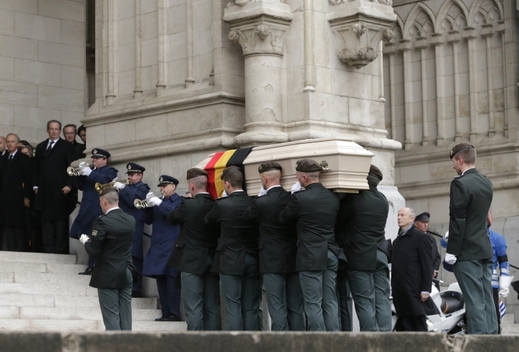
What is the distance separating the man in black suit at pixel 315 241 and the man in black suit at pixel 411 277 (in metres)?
1.28

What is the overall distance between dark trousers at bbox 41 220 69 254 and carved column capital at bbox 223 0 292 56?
3.20 meters

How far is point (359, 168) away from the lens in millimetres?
12133

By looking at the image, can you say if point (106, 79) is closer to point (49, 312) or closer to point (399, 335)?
point (49, 312)

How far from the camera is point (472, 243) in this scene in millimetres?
11102

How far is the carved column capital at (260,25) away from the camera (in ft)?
47.4

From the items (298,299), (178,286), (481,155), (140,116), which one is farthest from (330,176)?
(481,155)

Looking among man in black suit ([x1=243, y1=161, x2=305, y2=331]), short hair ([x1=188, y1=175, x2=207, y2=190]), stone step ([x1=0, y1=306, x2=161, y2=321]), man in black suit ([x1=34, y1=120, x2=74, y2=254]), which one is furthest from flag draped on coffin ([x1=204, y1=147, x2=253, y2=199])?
man in black suit ([x1=34, y1=120, x2=74, y2=254])

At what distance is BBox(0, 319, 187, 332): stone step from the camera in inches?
488

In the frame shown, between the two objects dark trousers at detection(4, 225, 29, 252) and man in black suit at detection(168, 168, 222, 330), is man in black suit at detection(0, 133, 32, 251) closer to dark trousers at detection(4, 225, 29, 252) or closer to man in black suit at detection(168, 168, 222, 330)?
dark trousers at detection(4, 225, 29, 252)

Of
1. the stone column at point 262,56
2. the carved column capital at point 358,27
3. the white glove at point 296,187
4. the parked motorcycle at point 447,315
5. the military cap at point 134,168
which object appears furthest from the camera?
the military cap at point 134,168

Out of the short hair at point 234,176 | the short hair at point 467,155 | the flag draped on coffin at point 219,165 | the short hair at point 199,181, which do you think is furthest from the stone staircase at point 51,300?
the short hair at point 467,155

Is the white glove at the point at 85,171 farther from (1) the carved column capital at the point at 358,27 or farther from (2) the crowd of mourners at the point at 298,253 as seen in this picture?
(1) the carved column capital at the point at 358,27

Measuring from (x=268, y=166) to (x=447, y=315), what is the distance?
9.82 feet

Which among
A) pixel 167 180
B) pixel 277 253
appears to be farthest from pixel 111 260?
pixel 167 180
